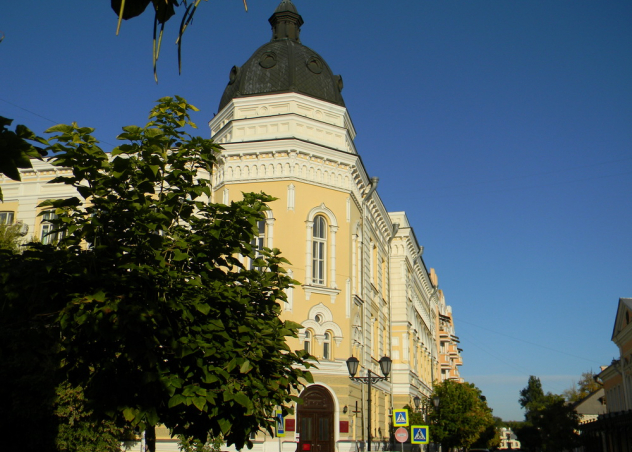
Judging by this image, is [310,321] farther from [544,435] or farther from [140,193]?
[544,435]

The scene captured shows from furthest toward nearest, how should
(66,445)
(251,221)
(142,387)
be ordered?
(66,445) < (251,221) < (142,387)

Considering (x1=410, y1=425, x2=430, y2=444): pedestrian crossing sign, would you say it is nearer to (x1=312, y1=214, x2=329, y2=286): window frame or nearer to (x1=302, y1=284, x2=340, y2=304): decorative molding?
(x1=302, y1=284, x2=340, y2=304): decorative molding

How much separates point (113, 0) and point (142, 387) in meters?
6.68

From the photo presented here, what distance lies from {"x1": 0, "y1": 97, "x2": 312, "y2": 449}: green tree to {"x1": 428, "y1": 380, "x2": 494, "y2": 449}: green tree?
28.0 m

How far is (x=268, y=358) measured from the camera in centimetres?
934

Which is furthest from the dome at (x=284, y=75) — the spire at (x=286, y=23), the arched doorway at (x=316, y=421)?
the arched doorway at (x=316, y=421)

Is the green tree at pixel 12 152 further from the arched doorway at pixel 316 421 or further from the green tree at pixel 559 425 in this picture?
the green tree at pixel 559 425

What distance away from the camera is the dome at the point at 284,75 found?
2727 centimetres

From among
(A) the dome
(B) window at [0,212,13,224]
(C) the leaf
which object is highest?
(A) the dome

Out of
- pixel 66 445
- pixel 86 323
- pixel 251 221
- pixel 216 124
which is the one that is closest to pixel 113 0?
pixel 86 323

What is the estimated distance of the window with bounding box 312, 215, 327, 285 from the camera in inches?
1000

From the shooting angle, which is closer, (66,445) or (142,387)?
(142,387)

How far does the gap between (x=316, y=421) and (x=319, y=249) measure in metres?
6.67

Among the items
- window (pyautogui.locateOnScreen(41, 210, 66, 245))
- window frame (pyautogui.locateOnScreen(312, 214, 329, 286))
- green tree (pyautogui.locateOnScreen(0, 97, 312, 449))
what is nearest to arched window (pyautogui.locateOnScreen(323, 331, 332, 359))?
window frame (pyautogui.locateOnScreen(312, 214, 329, 286))
